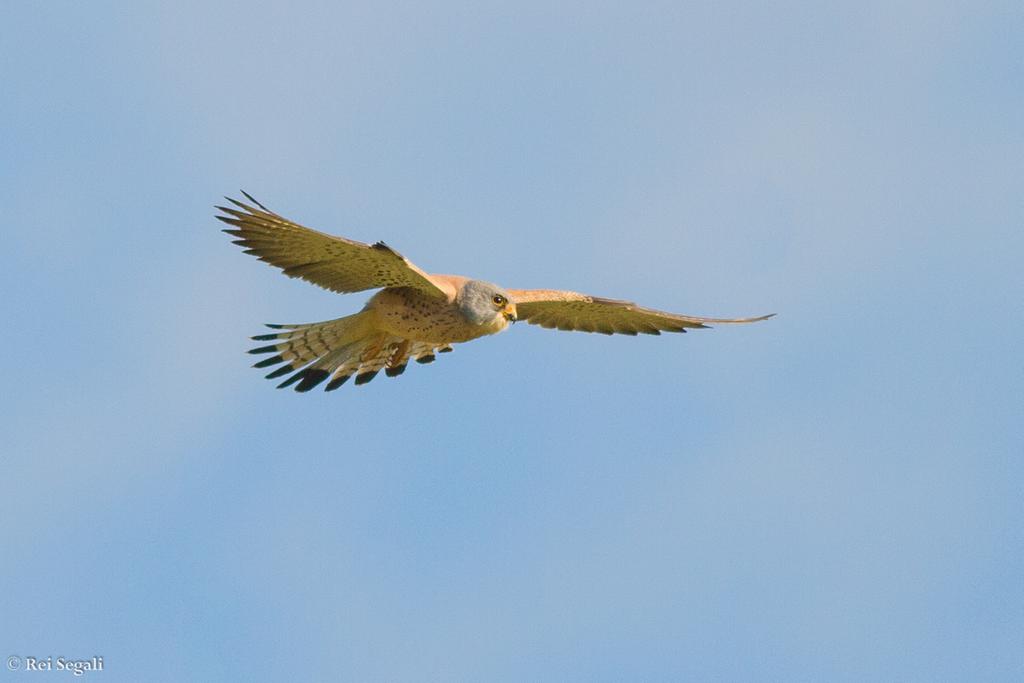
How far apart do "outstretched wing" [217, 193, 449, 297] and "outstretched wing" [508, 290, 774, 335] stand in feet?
3.46

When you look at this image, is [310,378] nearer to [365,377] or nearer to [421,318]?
[365,377]

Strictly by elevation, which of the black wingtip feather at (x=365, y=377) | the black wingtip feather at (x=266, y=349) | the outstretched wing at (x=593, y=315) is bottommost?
the black wingtip feather at (x=365, y=377)

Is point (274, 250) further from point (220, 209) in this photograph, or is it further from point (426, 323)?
point (426, 323)

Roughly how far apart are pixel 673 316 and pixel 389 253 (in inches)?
103

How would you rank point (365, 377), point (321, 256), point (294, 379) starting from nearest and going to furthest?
point (321, 256) → point (294, 379) → point (365, 377)

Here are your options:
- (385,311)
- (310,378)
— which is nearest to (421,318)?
(385,311)

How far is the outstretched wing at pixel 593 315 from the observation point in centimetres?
1101

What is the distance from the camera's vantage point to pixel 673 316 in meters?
11.2

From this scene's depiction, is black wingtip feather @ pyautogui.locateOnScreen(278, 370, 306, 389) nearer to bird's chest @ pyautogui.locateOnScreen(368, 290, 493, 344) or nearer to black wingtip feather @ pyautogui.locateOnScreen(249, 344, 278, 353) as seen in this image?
black wingtip feather @ pyautogui.locateOnScreen(249, 344, 278, 353)


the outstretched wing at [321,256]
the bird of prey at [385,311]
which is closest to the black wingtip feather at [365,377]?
the bird of prey at [385,311]

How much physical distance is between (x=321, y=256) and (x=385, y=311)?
710 mm

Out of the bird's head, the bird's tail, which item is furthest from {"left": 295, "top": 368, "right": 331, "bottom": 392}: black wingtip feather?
the bird's head

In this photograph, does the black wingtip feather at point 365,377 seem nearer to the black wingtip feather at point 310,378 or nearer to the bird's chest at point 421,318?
the black wingtip feather at point 310,378

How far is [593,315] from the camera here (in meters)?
11.5
